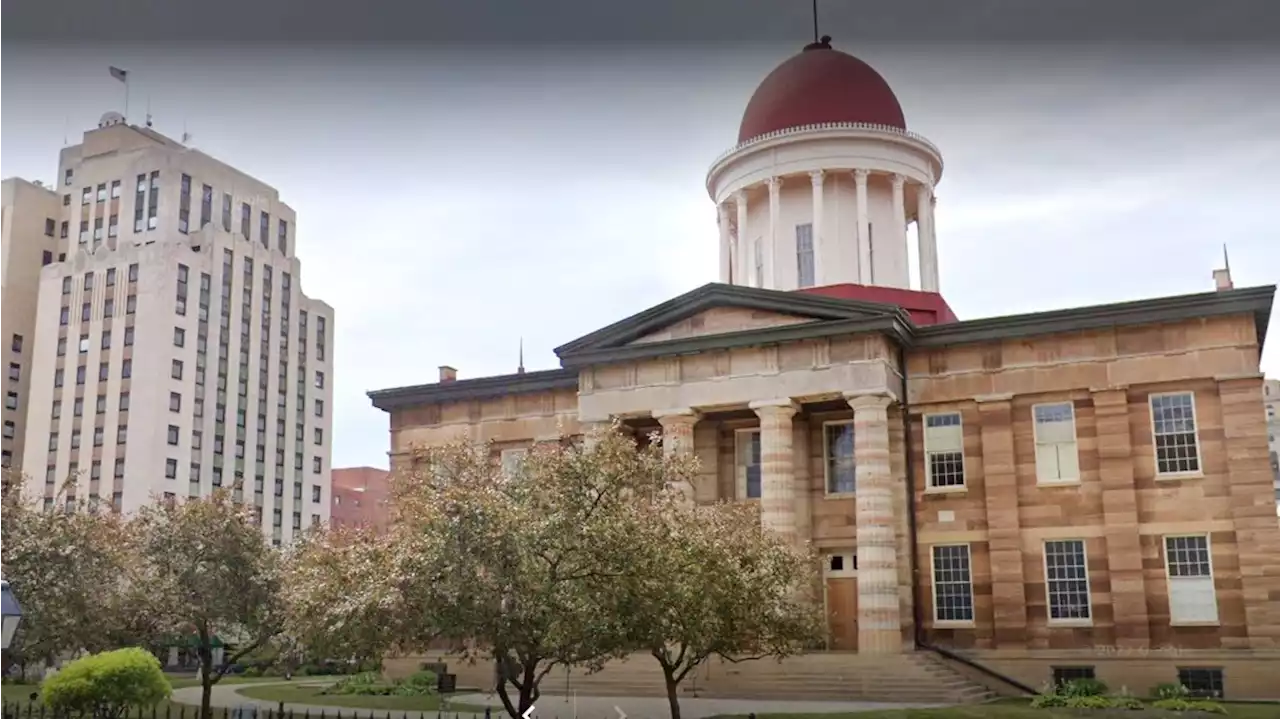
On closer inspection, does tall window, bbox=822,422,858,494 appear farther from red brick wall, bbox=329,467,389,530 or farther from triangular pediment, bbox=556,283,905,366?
red brick wall, bbox=329,467,389,530

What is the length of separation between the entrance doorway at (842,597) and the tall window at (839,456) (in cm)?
235

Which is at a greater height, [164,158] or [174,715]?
[164,158]

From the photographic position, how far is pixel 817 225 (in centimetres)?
5050

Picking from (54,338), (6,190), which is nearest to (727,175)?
(54,338)

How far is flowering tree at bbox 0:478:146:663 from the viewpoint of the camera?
110ft

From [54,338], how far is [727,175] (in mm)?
64078

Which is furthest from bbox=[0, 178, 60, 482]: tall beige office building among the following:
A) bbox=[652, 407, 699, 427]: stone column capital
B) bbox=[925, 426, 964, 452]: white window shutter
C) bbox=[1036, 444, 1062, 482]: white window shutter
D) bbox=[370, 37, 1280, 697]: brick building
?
bbox=[1036, 444, 1062, 482]: white window shutter

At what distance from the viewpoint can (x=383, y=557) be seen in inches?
929

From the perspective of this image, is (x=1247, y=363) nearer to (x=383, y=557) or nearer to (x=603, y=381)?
(x=603, y=381)

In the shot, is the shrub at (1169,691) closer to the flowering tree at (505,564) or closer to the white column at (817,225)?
the flowering tree at (505,564)

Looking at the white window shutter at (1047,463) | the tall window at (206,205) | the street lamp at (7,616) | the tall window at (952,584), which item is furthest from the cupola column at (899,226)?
the tall window at (206,205)

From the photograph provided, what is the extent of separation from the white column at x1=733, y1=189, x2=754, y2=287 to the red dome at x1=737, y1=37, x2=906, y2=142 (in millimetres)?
2789

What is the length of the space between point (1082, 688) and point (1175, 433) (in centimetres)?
955

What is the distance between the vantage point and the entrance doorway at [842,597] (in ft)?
136
